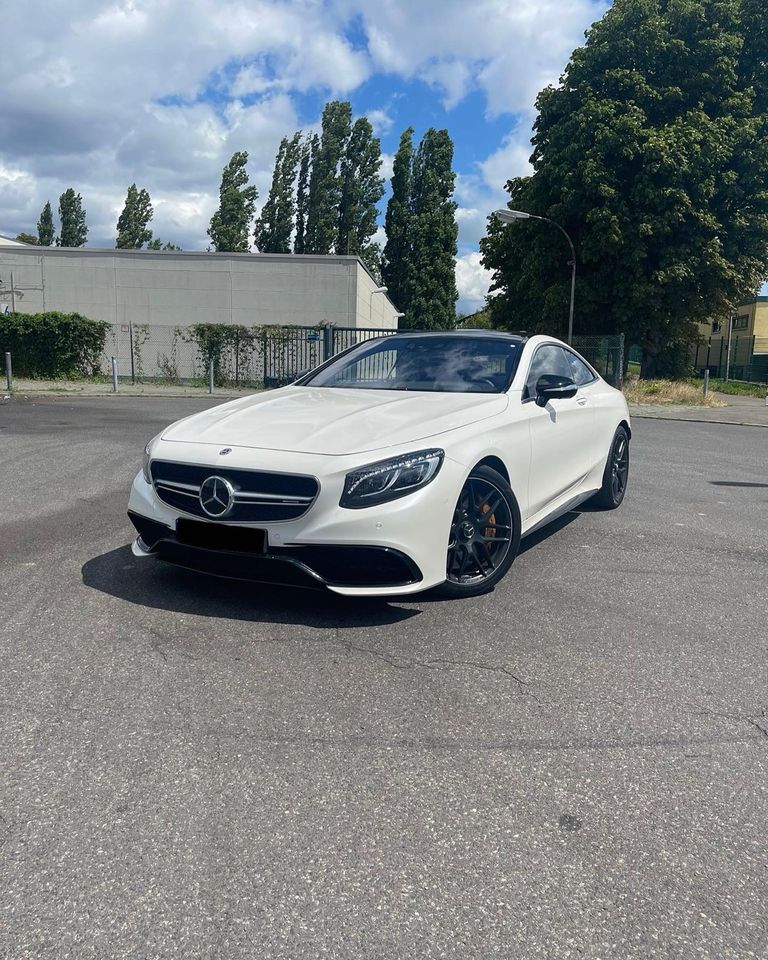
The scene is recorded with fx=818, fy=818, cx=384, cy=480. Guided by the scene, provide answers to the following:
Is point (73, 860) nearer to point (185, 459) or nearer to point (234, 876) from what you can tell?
point (234, 876)

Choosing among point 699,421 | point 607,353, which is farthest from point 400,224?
point 699,421

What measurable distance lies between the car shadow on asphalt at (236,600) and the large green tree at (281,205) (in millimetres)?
54737

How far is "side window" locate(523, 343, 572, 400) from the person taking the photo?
510cm

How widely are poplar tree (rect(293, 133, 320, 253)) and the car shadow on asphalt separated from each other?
54246 millimetres

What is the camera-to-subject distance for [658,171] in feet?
84.9

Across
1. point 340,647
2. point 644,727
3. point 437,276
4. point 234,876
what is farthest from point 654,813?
point 437,276

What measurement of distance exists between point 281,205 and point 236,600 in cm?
5628

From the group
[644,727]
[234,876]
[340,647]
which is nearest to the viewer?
[234,876]

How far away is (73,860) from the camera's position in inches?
81.9

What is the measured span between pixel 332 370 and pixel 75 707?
127 inches

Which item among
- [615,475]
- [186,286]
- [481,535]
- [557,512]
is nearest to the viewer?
[481,535]

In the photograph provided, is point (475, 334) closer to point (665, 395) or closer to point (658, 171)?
point (665, 395)

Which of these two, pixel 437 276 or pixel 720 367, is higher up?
pixel 437 276

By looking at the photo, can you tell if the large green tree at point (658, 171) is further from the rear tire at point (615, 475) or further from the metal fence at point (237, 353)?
the rear tire at point (615, 475)
